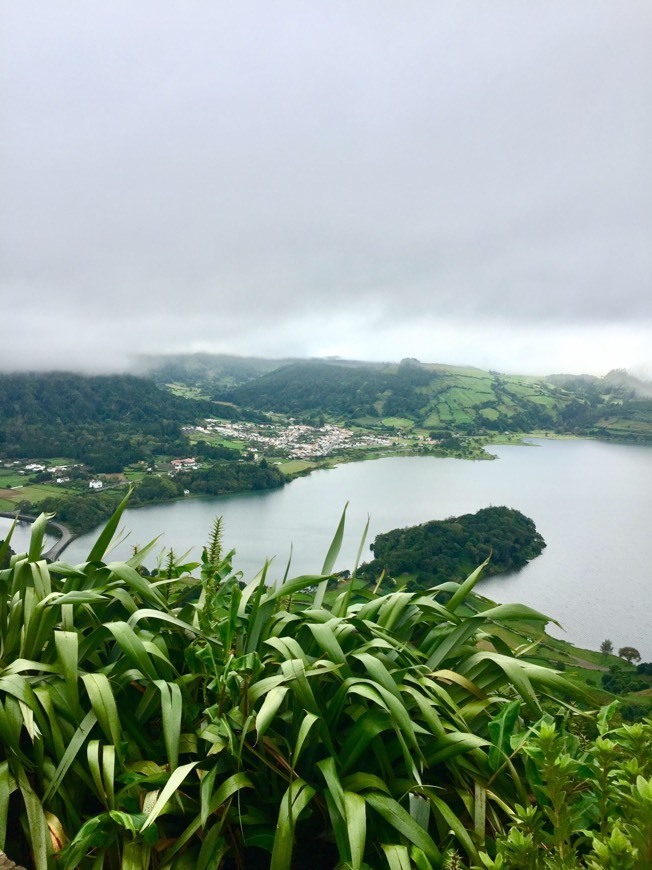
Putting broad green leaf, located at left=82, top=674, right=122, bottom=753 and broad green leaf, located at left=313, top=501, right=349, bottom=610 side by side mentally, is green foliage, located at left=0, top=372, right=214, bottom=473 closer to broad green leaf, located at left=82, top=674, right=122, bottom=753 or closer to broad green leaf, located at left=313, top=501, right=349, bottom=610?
broad green leaf, located at left=313, top=501, right=349, bottom=610

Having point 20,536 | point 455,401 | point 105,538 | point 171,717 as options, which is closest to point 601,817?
point 171,717

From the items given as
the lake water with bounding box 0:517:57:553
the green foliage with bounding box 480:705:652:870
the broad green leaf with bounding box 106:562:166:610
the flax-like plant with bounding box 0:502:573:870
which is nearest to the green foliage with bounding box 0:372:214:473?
the lake water with bounding box 0:517:57:553

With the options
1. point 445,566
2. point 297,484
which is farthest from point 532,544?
point 297,484

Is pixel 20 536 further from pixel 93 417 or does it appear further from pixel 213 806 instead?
pixel 93 417

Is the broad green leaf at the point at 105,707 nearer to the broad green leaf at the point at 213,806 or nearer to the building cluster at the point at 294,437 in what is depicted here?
the broad green leaf at the point at 213,806

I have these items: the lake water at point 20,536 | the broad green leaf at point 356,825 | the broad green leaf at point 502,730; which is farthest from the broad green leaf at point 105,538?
the lake water at point 20,536

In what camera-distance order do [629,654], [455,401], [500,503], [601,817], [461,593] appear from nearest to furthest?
[601,817], [461,593], [629,654], [500,503], [455,401]
